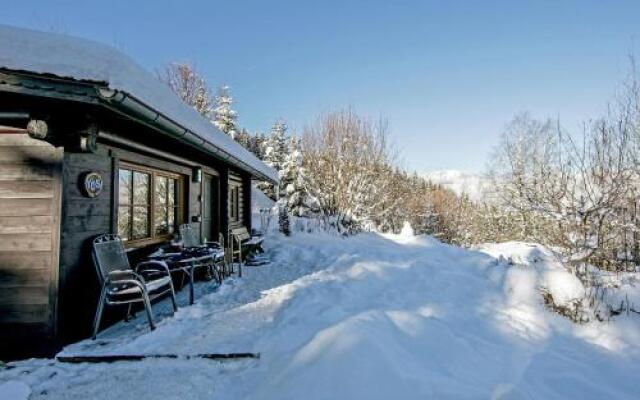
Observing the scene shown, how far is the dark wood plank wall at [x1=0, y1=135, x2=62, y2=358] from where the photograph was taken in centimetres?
346

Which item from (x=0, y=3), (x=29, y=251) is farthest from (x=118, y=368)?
(x=0, y=3)

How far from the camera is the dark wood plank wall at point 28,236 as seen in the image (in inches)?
136

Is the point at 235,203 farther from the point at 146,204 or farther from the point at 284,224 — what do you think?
the point at 284,224

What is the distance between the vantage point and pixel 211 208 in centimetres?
873

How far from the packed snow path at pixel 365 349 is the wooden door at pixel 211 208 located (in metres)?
2.88

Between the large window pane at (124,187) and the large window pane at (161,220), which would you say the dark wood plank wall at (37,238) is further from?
the large window pane at (161,220)

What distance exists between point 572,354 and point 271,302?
3408mm

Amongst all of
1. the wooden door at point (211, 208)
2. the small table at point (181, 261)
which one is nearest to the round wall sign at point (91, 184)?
the small table at point (181, 261)

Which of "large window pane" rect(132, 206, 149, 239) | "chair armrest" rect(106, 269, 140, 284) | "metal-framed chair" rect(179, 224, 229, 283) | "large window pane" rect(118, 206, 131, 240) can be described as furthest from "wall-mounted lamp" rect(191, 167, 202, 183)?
"chair armrest" rect(106, 269, 140, 284)

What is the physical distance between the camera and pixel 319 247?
11008 millimetres

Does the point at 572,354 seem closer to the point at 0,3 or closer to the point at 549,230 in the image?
the point at 549,230

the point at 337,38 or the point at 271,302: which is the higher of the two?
the point at 337,38

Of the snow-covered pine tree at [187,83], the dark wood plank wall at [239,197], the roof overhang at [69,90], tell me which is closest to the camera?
the roof overhang at [69,90]

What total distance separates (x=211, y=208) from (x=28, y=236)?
5.22m
